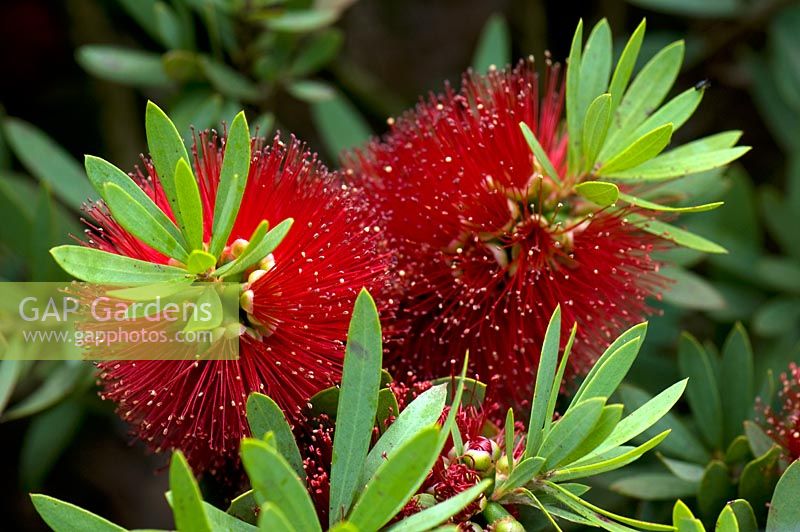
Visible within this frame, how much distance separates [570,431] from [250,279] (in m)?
0.36

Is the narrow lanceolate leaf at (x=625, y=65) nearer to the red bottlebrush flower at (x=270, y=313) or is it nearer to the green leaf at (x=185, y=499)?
the red bottlebrush flower at (x=270, y=313)

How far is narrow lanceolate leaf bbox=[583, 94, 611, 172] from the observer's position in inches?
37.8

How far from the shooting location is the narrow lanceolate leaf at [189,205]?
0.83 meters

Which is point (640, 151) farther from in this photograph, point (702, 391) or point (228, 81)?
point (228, 81)

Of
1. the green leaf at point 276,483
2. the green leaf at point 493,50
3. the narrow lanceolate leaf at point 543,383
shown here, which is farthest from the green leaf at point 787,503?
the green leaf at point 493,50

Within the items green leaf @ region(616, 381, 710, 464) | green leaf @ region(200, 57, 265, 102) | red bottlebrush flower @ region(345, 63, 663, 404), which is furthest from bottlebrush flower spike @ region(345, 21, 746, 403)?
green leaf @ region(200, 57, 265, 102)

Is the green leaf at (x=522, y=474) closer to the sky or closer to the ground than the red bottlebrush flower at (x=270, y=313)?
closer to the ground

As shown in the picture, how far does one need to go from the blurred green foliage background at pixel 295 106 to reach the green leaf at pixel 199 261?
1.53 ft

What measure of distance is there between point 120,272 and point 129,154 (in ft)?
3.82

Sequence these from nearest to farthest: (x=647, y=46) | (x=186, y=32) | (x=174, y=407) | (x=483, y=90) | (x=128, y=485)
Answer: (x=174, y=407)
(x=483, y=90)
(x=186, y=32)
(x=647, y=46)
(x=128, y=485)

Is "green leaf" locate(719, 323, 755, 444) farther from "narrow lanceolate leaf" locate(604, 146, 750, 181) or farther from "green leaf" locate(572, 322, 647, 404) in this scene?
"green leaf" locate(572, 322, 647, 404)

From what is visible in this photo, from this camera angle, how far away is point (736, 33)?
1.95 metres

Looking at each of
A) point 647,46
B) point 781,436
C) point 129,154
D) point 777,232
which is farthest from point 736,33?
point 129,154

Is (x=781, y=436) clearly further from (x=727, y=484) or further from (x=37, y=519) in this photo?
(x=37, y=519)
